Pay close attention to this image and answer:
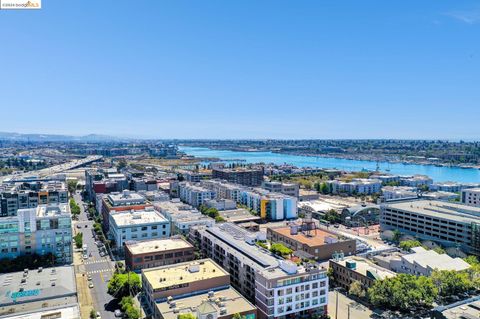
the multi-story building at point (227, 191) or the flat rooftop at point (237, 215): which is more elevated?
the multi-story building at point (227, 191)

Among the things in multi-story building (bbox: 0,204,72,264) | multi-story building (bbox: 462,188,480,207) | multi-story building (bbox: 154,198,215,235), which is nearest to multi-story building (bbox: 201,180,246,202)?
multi-story building (bbox: 154,198,215,235)

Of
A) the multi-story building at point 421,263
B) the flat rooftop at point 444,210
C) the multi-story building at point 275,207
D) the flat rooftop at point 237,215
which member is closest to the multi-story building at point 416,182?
the flat rooftop at point 444,210

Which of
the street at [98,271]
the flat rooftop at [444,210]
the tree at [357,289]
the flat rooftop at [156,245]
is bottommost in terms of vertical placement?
the street at [98,271]

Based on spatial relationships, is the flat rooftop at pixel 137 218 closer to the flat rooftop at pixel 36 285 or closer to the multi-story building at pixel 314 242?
the flat rooftop at pixel 36 285

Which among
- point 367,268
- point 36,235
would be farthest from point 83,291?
point 367,268

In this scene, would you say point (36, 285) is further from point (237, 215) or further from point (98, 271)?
point (237, 215)

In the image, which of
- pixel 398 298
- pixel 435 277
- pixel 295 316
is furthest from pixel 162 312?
pixel 435 277

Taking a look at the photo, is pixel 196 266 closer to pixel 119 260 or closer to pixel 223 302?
pixel 223 302
